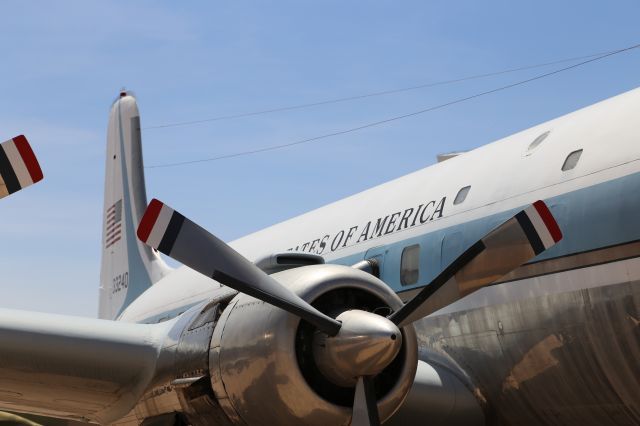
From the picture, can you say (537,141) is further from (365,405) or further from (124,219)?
(124,219)

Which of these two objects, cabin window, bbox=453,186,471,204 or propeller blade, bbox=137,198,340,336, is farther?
cabin window, bbox=453,186,471,204

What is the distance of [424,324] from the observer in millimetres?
9320

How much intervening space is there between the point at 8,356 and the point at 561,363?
14.9 ft

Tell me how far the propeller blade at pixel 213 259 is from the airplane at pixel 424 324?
0.01 m

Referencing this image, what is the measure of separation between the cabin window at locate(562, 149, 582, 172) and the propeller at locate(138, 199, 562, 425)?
1.02m

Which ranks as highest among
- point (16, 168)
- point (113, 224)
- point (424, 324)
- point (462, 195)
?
point (113, 224)

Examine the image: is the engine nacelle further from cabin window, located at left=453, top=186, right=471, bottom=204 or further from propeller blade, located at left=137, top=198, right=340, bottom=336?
cabin window, located at left=453, top=186, right=471, bottom=204

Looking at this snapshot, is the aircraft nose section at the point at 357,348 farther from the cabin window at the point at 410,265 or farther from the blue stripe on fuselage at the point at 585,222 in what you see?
the cabin window at the point at 410,265

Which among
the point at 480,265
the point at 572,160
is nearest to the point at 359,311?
the point at 480,265

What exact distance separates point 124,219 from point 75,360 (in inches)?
398

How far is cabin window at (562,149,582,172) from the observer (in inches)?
325

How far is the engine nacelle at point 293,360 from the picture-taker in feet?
23.5

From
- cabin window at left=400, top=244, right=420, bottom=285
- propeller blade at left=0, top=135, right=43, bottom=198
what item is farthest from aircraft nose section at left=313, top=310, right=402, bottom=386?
propeller blade at left=0, top=135, right=43, bottom=198

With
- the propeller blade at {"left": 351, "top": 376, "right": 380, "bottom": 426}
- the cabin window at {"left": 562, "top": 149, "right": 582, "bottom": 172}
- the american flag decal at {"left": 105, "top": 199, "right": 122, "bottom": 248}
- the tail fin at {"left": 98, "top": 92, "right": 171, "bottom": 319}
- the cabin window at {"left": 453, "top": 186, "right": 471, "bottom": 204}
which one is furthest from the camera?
the american flag decal at {"left": 105, "top": 199, "right": 122, "bottom": 248}
